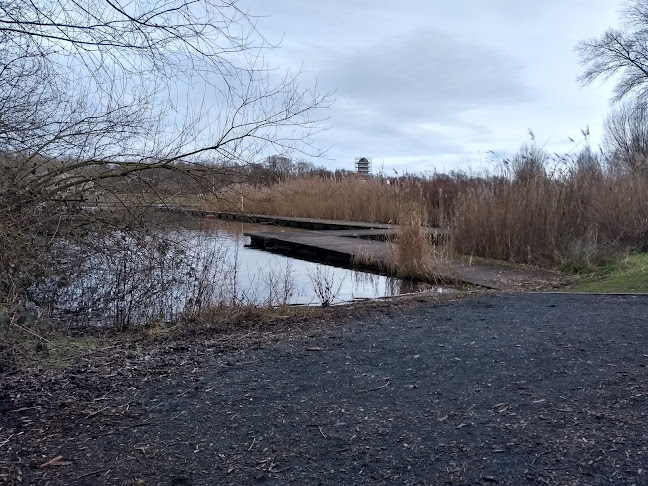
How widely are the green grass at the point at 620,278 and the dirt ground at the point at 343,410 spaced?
205cm

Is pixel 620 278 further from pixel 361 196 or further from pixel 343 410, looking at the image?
pixel 361 196

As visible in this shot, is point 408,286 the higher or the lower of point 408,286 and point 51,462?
the higher

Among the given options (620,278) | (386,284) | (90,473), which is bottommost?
(90,473)

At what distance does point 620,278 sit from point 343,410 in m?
5.16

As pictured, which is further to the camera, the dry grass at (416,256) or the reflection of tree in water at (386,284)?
the dry grass at (416,256)

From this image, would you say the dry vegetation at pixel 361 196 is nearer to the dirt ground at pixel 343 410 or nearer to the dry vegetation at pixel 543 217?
the dry vegetation at pixel 543 217

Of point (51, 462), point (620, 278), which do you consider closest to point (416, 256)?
point (620, 278)

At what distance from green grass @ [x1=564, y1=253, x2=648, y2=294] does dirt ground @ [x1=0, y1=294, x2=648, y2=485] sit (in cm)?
205

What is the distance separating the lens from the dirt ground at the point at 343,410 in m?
2.01

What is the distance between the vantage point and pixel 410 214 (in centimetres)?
764

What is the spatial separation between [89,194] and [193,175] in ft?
3.00

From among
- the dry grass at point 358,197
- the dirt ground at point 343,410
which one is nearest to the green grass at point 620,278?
the dirt ground at point 343,410

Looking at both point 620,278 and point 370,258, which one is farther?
point 370,258

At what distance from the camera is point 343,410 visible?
8.33 feet
